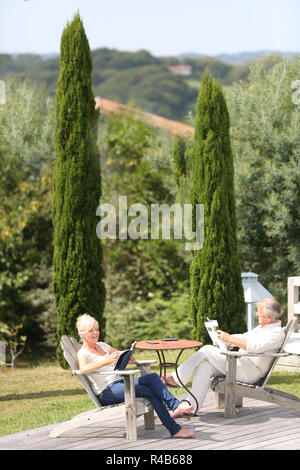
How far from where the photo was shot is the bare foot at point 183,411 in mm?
4949

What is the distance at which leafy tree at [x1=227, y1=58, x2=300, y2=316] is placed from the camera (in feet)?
38.5

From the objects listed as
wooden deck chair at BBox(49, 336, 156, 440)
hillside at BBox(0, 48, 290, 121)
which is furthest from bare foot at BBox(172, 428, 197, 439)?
hillside at BBox(0, 48, 290, 121)

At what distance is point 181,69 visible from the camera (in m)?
54.9

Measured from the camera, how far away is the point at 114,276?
46.2ft

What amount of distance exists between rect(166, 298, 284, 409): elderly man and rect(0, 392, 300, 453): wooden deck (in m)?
0.34

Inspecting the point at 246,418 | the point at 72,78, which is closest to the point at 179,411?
the point at 246,418

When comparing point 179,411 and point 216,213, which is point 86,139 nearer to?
point 216,213

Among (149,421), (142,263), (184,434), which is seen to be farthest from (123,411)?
(142,263)

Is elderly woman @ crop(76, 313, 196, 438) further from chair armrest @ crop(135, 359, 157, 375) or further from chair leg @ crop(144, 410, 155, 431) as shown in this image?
chair armrest @ crop(135, 359, 157, 375)

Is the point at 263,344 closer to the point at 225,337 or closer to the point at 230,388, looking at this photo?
the point at 225,337

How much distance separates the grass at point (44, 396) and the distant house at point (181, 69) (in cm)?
4622

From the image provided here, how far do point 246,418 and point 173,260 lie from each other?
8.64m

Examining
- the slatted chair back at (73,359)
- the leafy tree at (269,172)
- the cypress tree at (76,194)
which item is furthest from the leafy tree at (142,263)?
the slatted chair back at (73,359)

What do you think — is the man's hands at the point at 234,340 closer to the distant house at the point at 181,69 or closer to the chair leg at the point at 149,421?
the chair leg at the point at 149,421
